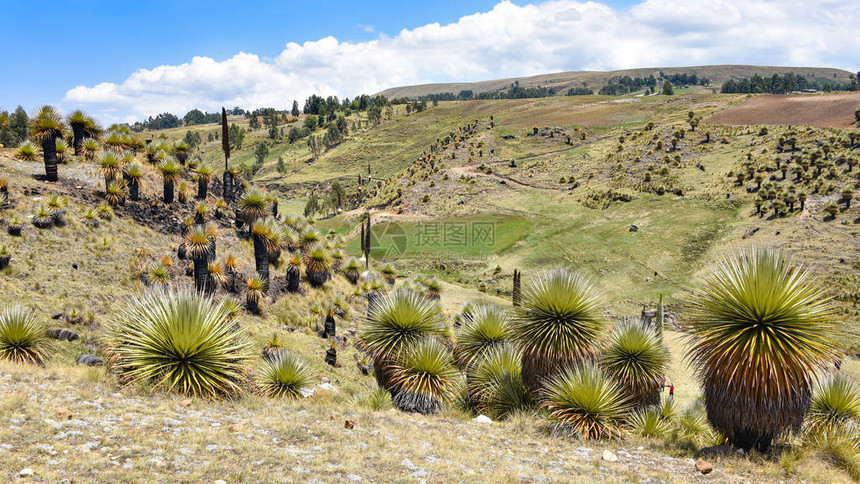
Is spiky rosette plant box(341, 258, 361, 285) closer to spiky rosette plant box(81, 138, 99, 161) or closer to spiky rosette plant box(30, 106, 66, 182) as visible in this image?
spiky rosette plant box(81, 138, 99, 161)

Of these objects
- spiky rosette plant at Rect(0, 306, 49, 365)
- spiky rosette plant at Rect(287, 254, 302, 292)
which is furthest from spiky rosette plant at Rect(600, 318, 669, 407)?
spiky rosette plant at Rect(287, 254, 302, 292)

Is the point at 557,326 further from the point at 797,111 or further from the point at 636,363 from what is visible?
the point at 797,111

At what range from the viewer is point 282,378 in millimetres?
12094

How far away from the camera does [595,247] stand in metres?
47.3

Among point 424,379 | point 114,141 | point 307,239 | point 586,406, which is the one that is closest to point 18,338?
point 424,379

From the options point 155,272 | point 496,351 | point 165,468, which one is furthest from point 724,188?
point 165,468

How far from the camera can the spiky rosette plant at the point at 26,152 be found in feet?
70.4

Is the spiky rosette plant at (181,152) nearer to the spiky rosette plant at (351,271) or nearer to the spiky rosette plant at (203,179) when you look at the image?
the spiky rosette plant at (203,179)

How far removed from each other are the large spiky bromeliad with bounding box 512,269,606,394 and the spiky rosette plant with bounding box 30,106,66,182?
21.9 metres

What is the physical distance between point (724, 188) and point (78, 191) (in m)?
56.2

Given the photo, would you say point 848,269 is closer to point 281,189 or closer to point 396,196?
point 396,196

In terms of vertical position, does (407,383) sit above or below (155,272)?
below

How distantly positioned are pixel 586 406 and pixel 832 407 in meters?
5.29

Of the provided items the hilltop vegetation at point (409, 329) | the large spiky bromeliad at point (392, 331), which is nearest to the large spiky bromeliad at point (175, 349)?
the hilltop vegetation at point (409, 329)
